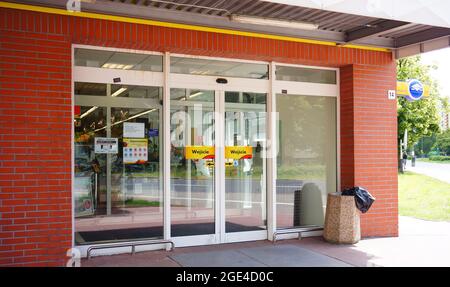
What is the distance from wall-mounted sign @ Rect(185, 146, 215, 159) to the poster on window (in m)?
0.67

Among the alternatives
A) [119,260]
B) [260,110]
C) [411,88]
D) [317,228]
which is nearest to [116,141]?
[119,260]

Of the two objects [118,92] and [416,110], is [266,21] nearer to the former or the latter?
[118,92]

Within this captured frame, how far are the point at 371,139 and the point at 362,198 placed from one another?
1.21m

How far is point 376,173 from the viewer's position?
26.3 ft

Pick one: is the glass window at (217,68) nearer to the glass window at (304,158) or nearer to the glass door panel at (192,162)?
the glass door panel at (192,162)

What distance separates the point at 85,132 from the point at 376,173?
193 inches

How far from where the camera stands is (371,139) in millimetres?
8008

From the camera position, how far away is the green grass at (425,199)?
445 inches

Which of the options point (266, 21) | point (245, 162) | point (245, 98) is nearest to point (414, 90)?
point (245, 98)

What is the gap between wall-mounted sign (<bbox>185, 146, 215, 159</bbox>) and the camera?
7.21 metres

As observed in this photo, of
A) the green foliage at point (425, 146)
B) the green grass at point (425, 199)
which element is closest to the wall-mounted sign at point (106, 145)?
the green grass at point (425, 199)

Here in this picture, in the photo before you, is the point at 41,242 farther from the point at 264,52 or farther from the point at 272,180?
the point at 264,52

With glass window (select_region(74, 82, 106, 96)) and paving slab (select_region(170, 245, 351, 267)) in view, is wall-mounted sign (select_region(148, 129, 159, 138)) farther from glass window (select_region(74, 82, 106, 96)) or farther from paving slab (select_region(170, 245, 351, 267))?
paving slab (select_region(170, 245, 351, 267))

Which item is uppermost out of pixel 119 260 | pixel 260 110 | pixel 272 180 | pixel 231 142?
pixel 260 110
